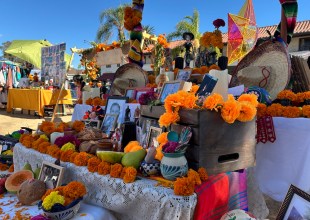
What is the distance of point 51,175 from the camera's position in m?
1.52

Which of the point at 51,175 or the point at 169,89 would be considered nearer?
the point at 51,175

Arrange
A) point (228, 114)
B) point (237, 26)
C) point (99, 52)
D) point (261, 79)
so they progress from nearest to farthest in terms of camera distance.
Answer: point (228, 114) < point (261, 79) < point (99, 52) < point (237, 26)

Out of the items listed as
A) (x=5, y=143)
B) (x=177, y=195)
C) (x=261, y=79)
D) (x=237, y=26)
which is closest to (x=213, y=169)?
(x=177, y=195)

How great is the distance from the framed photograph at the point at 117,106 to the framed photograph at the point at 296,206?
1442 millimetres

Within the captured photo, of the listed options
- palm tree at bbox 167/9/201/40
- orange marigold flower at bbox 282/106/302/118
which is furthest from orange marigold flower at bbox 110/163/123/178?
palm tree at bbox 167/9/201/40

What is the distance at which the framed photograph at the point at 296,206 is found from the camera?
3.68ft

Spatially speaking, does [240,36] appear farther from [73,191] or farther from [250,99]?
[73,191]

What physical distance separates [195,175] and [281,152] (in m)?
1.01

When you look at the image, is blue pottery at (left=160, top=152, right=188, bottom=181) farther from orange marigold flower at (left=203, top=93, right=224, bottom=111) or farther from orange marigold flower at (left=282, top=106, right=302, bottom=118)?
orange marigold flower at (left=282, top=106, right=302, bottom=118)

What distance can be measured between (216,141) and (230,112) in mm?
161

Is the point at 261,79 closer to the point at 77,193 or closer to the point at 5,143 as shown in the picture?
the point at 77,193

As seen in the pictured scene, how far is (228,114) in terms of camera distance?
123 cm

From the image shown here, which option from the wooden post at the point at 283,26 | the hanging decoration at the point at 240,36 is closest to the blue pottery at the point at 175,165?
the wooden post at the point at 283,26

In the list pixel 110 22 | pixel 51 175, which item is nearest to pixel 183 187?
pixel 51 175
